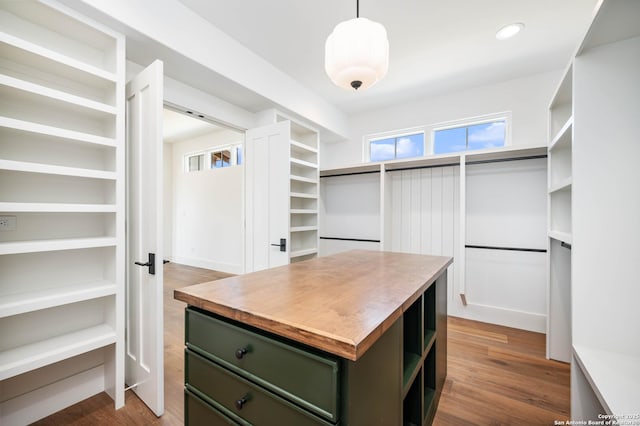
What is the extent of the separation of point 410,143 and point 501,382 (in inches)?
122

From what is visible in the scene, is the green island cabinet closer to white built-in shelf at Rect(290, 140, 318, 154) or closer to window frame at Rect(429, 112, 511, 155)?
white built-in shelf at Rect(290, 140, 318, 154)

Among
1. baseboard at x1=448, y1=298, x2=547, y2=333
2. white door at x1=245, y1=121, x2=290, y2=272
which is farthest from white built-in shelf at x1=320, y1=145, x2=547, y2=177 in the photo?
baseboard at x1=448, y1=298, x2=547, y2=333

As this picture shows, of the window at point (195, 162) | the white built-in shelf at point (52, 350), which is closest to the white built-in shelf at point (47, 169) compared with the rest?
the white built-in shelf at point (52, 350)

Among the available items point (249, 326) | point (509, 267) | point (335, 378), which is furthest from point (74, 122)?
point (509, 267)

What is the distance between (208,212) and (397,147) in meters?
4.27

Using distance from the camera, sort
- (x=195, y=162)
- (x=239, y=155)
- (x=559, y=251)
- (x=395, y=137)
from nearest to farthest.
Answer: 1. (x=559, y=251)
2. (x=395, y=137)
3. (x=239, y=155)
4. (x=195, y=162)

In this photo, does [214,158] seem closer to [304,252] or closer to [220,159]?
[220,159]

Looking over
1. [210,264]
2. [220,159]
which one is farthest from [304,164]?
[210,264]

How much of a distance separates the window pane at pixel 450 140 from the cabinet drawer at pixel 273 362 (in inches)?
146

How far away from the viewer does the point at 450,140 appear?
12.4 feet

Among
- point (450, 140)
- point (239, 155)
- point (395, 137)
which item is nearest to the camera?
point (450, 140)

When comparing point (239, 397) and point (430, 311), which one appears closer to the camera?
point (239, 397)

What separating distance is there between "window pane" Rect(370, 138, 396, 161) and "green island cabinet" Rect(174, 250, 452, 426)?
311cm

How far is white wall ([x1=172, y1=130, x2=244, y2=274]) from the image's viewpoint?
5594 mm
